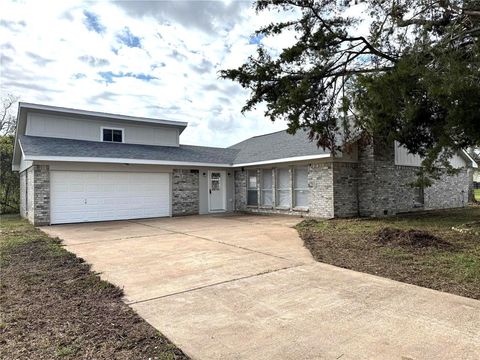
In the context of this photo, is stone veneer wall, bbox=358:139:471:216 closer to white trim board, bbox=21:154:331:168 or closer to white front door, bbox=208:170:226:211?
white trim board, bbox=21:154:331:168

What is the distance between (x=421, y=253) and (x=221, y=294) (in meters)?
4.63

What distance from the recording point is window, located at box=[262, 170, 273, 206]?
55.4 ft

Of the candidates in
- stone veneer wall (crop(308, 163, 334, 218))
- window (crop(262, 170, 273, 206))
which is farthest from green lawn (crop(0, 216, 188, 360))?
window (crop(262, 170, 273, 206))

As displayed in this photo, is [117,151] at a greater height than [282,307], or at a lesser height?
greater

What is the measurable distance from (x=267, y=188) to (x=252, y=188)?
1.02 metres

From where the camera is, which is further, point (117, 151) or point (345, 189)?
point (117, 151)

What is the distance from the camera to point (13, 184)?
2022cm

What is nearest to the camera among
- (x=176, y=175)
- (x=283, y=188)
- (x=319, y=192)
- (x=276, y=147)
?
(x=319, y=192)

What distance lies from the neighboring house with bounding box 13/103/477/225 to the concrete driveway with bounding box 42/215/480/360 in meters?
6.75

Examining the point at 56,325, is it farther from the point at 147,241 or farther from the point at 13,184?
the point at 13,184

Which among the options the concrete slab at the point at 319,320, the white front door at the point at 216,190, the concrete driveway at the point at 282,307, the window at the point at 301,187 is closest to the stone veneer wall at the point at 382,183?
the window at the point at 301,187

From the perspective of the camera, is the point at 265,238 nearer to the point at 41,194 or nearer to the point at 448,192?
the point at 41,194

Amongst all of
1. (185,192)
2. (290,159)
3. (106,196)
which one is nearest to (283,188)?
(290,159)

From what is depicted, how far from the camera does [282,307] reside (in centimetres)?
438
